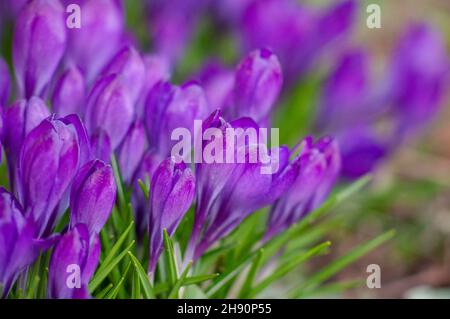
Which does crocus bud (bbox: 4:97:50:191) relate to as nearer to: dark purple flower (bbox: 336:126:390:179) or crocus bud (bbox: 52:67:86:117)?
crocus bud (bbox: 52:67:86:117)

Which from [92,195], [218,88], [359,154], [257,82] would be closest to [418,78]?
[359,154]

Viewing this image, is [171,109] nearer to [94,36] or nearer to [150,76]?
[150,76]

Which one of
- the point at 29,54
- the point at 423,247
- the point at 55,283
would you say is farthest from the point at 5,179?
the point at 423,247

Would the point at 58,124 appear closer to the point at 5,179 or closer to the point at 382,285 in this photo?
the point at 5,179

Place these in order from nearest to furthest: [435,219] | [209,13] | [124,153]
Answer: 1. [124,153]
2. [435,219]
3. [209,13]

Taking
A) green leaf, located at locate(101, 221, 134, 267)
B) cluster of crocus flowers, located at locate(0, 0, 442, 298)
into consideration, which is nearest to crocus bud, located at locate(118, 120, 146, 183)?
cluster of crocus flowers, located at locate(0, 0, 442, 298)

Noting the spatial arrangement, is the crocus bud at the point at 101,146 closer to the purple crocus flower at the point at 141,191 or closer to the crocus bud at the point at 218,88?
the purple crocus flower at the point at 141,191

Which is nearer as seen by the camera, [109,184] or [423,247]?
[109,184]

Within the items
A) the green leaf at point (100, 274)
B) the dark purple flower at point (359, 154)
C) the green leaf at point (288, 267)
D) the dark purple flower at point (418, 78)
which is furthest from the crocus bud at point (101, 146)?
the dark purple flower at point (418, 78)
